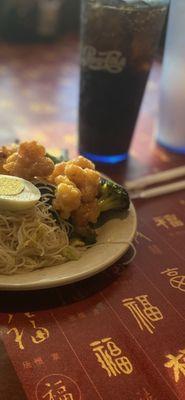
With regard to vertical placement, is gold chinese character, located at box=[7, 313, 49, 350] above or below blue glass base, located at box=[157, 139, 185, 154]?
above

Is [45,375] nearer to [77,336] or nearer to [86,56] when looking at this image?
[77,336]

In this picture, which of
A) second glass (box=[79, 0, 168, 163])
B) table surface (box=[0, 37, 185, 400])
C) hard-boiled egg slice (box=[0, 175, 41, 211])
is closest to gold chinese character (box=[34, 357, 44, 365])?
table surface (box=[0, 37, 185, 400])

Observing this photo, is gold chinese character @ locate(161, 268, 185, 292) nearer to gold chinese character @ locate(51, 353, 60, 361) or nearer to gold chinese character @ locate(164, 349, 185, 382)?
gold chinese character @ locate(164, 349, 185, 382)

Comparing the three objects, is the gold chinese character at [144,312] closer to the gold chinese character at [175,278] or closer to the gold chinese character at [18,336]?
the gold chinese character at [175,278]

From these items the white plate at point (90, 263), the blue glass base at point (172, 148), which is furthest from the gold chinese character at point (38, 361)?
the blue glass base at point (172, 148)

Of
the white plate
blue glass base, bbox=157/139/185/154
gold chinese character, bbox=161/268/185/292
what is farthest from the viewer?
blue glass base, bbox=157/139/185/154

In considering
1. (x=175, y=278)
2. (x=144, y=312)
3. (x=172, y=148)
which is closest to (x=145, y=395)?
(x=144, y=312)

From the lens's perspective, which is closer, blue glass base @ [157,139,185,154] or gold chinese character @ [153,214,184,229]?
gold chinese character @ [153,214,184,229]

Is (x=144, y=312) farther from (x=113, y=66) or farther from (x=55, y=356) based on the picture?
(x=113, y=66)
